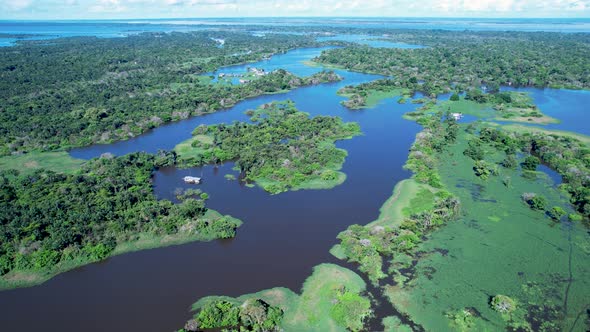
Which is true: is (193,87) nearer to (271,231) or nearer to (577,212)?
(271,231)

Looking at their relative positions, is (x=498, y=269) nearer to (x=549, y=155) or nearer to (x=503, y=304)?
(x=503, y=304)

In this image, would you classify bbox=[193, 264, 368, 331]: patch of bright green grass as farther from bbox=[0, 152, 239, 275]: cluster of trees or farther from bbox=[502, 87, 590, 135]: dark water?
bbox=[502, 87, 590, 135]: dark water

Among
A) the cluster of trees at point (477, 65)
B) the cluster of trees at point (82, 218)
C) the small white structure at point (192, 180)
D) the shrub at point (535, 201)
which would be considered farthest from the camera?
the cluster of trees at point (477, 65)

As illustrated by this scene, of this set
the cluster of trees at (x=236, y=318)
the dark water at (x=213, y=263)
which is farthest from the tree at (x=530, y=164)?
the cluster of trees at (x=236, y=318)

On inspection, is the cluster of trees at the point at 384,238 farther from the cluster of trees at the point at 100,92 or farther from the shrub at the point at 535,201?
the cluster of trees at the point at 100,92

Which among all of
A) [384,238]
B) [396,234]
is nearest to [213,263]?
[384,238]

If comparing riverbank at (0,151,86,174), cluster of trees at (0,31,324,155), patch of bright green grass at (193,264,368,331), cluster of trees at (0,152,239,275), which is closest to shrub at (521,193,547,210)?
patch of bright green grass at (193,264,368,331)
